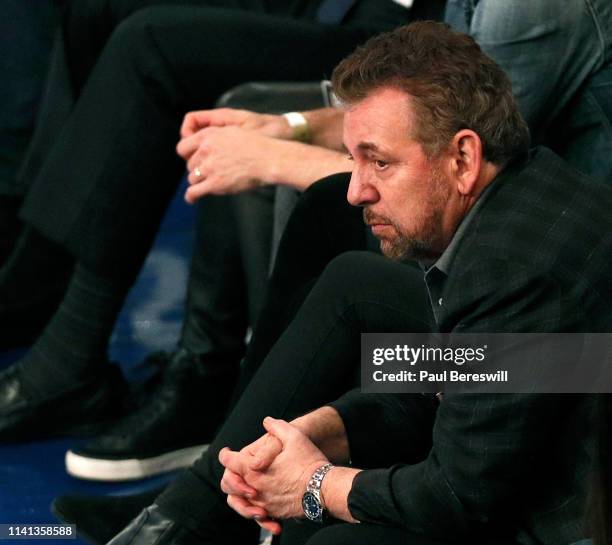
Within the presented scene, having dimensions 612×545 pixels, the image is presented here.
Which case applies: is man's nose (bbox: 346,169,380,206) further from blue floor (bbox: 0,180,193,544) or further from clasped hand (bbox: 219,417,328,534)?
blue floor (bbox: 0,180,193,544)

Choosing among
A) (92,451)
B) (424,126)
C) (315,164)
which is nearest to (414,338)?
(424,126)

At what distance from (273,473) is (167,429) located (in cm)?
81

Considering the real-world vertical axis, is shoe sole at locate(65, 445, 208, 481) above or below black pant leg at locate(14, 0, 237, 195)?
below

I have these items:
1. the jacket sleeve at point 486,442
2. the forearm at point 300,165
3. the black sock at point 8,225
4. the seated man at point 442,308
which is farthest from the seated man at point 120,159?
the jacket sleeve at point 486,442

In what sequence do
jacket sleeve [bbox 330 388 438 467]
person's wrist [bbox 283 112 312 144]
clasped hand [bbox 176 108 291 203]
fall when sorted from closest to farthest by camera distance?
jacket sleeve [bbox 330 388 438 467], clasped hand [bbox 176 108 291 203], person's wrist [bbox 283 112 312 144]

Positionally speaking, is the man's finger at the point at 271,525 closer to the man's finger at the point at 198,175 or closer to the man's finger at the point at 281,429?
the man's finger at the point at 281,429

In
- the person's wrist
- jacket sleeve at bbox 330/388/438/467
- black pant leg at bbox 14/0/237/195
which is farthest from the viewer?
black pant leg at bbox 14/0/237/195

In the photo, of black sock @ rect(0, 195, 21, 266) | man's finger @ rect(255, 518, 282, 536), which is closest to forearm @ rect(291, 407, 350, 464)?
man's finger @ rect(255, 518, 282, 536)

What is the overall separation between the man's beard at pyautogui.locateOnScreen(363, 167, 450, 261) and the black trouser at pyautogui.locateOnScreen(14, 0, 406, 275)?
0.87 meters

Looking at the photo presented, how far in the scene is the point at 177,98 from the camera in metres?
2.28

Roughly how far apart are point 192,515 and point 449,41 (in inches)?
28.2

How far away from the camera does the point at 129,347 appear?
107 inches

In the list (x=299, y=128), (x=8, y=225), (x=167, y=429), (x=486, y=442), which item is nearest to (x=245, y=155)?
(x=299, y=128)

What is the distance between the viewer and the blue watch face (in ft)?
4.68
